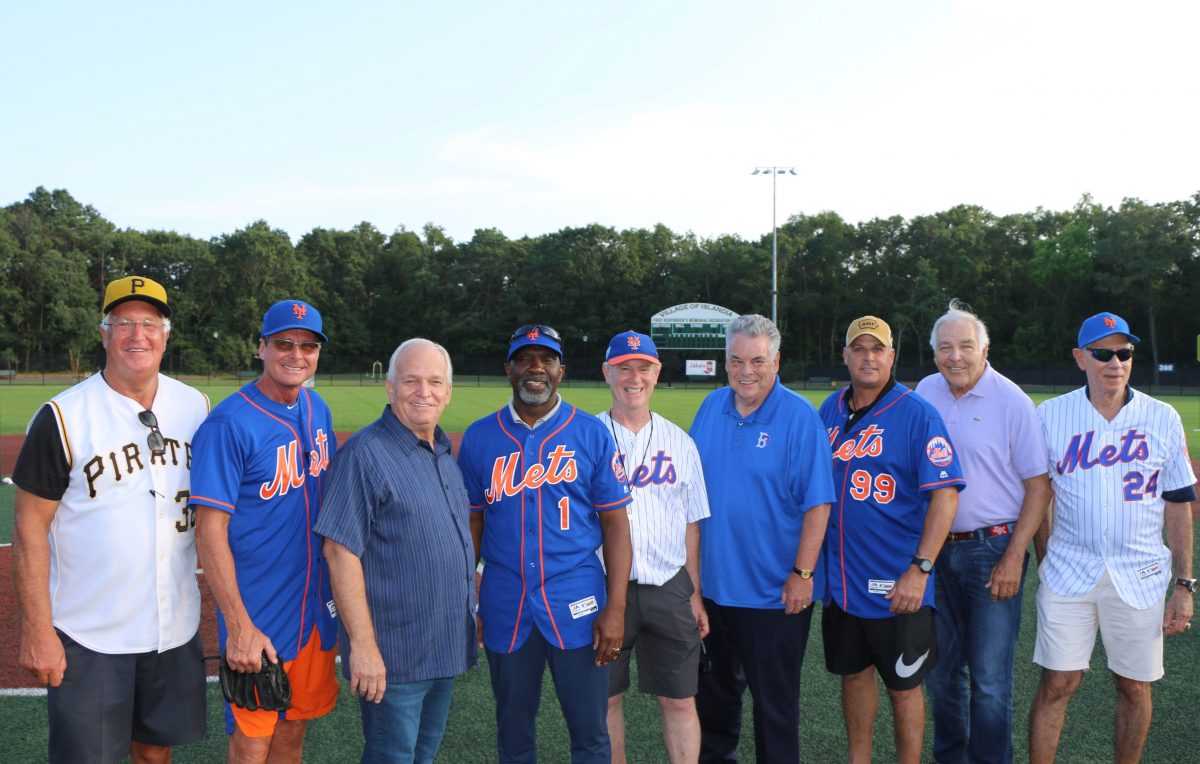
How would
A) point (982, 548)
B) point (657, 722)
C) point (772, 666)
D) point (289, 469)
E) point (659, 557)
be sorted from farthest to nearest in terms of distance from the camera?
point (657, 722), point (982, 548), point (772, 666), point (659, 557), point (289, 469)

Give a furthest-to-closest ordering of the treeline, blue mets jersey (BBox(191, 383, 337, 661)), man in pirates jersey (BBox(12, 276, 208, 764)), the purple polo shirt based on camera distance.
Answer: the treeline, the purple polo shirt, blue mets jersey (BBox(191, 383, 337, 661)), man in pirates jersey (BBox(12, 276, 208, 764))

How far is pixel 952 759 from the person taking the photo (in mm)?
4004

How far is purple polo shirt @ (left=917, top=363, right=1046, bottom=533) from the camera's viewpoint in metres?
3.88

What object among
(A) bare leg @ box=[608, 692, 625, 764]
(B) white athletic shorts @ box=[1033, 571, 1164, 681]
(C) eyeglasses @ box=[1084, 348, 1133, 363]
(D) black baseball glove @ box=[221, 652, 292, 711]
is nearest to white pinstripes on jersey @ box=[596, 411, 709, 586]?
(A) bare leg @ box=[608, 692, 625, 764]

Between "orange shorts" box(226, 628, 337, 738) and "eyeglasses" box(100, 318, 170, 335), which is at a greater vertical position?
"eyeglasses" box(100, 318, 170, 335)

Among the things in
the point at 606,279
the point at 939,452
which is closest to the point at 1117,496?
the point at 939,452

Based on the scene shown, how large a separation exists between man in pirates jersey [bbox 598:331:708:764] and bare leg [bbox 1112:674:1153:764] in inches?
78.4

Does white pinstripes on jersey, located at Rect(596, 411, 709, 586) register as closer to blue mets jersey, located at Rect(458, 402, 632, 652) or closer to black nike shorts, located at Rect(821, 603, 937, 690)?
blue mets jersey, located at Rect(458, 402, 632, 652)

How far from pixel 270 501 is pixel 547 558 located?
1081 millimetres

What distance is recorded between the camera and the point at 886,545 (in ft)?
12.2

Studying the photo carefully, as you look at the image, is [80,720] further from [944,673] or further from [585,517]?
[944,673]

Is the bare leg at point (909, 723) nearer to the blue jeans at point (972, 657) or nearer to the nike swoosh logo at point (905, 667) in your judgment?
the nike swoosh logo at point (905, 667)

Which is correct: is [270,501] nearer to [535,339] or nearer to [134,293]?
[134,293]

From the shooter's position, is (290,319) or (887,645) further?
(887,645)
